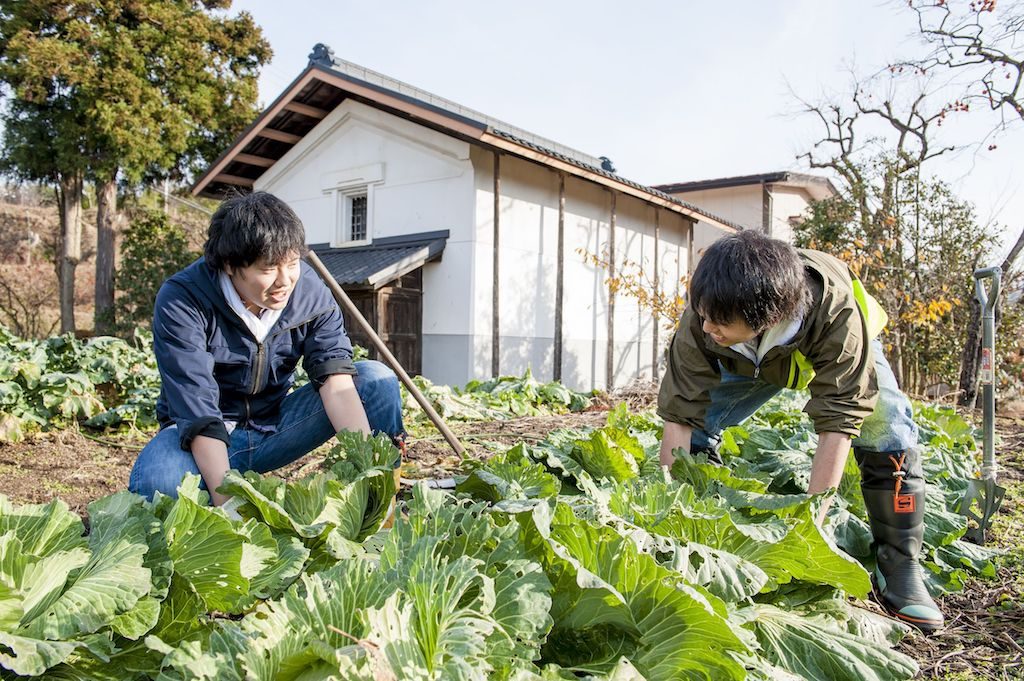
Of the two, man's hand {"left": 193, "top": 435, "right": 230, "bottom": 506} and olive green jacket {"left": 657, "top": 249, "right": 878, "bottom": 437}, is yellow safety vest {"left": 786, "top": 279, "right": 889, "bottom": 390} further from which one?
man's hand {"left": 193, "top": 435, "right": 230, "bottom": 506}

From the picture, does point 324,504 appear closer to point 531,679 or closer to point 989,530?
point 531,679

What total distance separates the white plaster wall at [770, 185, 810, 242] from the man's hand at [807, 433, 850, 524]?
669 inches

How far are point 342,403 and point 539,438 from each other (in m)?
2.45

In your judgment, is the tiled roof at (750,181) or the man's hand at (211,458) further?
the tiled roof at (750,181)

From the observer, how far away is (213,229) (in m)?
2.31

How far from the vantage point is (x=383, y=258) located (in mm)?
11094

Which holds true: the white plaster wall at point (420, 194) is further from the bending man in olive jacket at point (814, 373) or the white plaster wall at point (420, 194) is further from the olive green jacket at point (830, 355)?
the olive green jacket at point (830, 355)

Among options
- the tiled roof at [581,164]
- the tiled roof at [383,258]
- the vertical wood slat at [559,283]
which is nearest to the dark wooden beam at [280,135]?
the tiled roof at [383,258]

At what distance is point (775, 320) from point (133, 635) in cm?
174

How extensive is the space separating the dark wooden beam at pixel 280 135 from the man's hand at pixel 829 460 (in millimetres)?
12431

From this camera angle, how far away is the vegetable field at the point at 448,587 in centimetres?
120

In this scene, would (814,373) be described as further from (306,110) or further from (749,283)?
(306,110)

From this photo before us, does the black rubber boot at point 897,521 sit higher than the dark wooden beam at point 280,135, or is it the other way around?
the dark wooden beam at point 280,135

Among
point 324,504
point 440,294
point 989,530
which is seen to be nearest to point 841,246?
point 440,294
